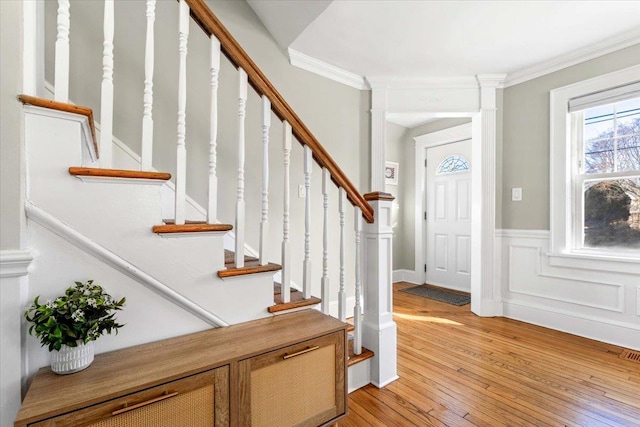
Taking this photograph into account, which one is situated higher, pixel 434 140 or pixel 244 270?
pixel 434 140

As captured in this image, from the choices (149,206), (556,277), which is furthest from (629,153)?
(149,206)

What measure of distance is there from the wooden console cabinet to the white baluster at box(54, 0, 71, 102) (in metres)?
0.84

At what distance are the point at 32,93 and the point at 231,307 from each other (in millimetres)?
973

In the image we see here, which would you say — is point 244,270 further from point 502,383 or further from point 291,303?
point 502,383

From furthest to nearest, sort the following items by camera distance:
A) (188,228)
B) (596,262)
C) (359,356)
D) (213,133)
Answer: (596,262), (359,356), (213,133), (188,228)

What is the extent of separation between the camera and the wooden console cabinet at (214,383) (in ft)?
2.40

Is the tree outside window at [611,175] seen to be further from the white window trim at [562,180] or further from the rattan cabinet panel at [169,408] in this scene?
the rattan cabinet panel at [169,408]

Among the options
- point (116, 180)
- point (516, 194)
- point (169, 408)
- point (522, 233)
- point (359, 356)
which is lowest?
point (359, 356)

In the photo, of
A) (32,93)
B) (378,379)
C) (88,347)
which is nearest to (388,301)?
(378,379)

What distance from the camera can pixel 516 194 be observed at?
2.85 meters

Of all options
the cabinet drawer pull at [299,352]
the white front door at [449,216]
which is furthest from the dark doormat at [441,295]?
the cabinet drawer pull at [299,352]

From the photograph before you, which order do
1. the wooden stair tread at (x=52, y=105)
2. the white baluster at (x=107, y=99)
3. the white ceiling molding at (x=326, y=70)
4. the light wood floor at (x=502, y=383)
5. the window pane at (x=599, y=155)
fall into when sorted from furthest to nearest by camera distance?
the white ceiling molding at (x=326, y=70), the window pane at (x=599, y=155), the light wood floor at (x=502, y=383), the white baluster at (x=107, y=99), the wooden stair tread at (x=52, y=105)

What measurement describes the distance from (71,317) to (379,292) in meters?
1.39

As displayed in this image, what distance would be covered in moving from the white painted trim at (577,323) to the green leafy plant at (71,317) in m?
3.24
